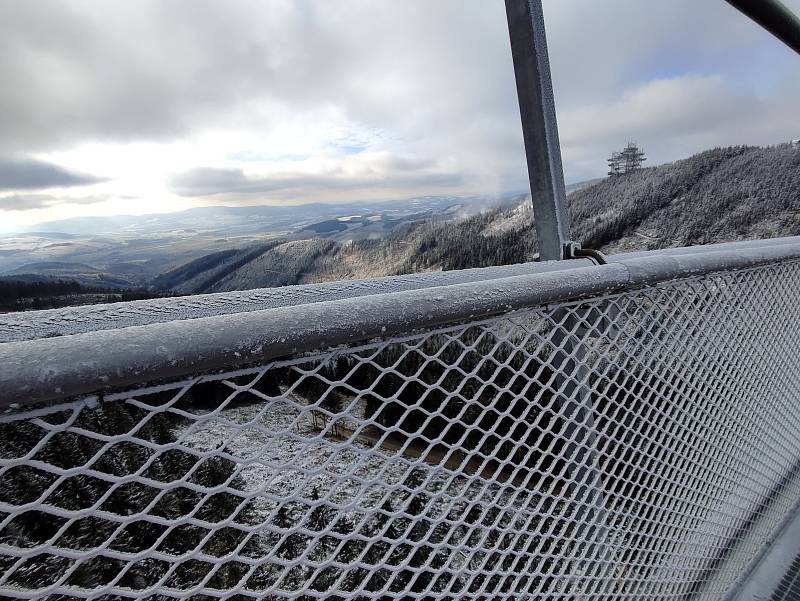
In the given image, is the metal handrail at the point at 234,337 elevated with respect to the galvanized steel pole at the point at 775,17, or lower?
lower

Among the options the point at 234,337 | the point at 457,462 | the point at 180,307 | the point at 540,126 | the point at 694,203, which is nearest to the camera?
the point at 234,337

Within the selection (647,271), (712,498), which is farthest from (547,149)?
(712,498)

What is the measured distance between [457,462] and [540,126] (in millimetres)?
896

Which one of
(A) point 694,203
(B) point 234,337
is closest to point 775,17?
(B) point 234,337

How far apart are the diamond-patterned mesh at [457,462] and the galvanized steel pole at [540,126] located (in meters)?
0.24

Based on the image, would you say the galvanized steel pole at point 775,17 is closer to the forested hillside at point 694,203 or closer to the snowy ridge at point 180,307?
the snowy ridge at point 180,307

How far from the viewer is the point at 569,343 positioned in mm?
1030

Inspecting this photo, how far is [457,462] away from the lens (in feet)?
3.27

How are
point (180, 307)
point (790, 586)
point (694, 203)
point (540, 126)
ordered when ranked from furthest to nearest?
1. point (694, 203)
2. point (790, 586)
3. point (540, 126)
4. point (180, 307)

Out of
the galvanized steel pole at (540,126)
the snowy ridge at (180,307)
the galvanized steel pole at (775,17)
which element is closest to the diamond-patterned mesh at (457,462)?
the snowy ridge at (180,307)

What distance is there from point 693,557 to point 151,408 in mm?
1871

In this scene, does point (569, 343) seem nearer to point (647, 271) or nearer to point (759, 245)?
point (647, 271)

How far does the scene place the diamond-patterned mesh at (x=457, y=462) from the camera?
0.55 m

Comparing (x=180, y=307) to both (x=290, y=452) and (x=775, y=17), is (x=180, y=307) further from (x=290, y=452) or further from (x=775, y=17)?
(x=775, y=17)
